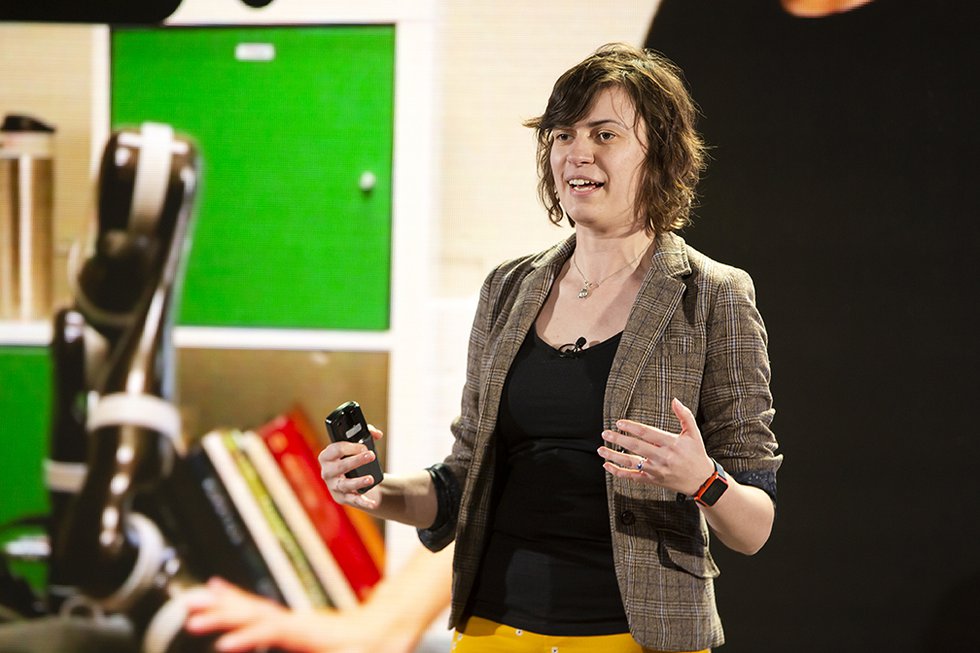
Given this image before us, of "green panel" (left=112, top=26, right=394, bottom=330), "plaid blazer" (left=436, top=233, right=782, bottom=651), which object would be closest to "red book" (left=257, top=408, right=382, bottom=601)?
"green panel" (left=112, top=26, right=394, bottom=330)

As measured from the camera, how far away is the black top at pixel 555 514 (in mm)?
1252

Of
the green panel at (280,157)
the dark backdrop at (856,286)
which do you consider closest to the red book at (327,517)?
the green panel at (280,157)

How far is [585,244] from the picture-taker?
1.43 metres

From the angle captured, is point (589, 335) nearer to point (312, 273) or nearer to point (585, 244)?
point (585, 244)

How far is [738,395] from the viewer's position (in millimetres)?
1258

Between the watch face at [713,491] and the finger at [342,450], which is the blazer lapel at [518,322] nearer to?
the finger at [342,450]

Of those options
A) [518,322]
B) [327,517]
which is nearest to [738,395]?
[518,322]

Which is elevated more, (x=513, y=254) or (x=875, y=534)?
(x=513, y=254)

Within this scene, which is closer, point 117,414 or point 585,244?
point 585,244

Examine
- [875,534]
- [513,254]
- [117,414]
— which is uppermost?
[513,254]

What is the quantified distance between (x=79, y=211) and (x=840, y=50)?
74.2 inches

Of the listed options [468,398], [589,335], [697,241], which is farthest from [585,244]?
[697,241]

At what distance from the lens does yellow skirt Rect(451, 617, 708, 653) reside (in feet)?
4.06

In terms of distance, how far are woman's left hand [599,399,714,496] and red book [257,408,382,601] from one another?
132cm
